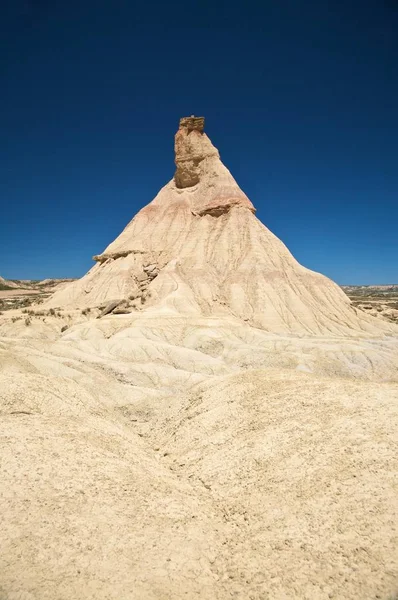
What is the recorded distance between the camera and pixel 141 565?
19.2 ft

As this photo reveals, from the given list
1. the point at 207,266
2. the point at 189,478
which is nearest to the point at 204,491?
the point at 189,478

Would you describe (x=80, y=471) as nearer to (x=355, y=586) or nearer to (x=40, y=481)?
(x=40, y=481)

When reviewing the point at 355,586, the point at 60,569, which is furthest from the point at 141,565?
the point at 355,586

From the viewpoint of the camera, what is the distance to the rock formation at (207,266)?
32812 mm

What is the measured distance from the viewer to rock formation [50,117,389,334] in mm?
32812

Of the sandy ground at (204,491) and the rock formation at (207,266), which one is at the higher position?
the rock formation at (207,266)

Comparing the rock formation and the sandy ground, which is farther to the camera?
the rock formation

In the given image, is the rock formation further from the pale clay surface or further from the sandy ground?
the sandy ground

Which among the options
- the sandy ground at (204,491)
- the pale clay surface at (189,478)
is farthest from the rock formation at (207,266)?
the sandy ground at (204,491)

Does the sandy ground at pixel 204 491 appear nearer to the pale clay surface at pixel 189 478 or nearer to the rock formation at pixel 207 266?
the pale clay surface at pixel 189 478

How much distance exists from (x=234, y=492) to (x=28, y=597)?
4416 mm

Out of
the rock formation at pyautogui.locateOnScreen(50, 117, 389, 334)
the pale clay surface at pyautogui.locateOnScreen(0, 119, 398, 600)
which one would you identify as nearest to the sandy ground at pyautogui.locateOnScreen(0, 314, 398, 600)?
the pale clay surface at pyautogui.locateOnScreen(0, 119, 398, 600)

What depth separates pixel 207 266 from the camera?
3672cm

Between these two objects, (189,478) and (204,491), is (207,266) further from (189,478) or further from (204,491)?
(204,491)
